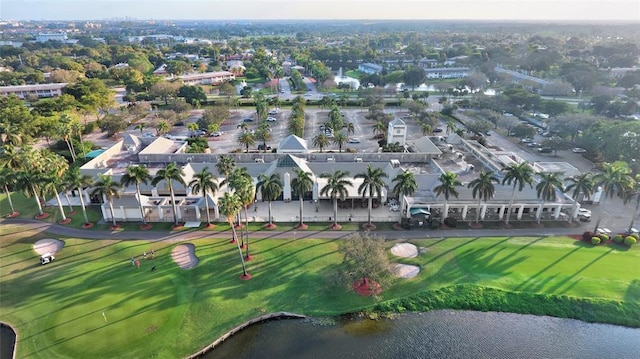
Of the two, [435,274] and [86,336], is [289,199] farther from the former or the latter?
[86,336]

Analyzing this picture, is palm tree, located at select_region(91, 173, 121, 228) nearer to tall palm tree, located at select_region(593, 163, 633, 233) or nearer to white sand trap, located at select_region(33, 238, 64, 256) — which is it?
white sand trap, located at select_region(33, 238, 64, 256)

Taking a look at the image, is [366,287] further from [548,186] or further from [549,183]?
[549,183]

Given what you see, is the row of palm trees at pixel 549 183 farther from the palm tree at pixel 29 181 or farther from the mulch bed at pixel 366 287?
the palm tree at pixel 29 181

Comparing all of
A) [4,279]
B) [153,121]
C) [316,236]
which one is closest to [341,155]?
[316,236]

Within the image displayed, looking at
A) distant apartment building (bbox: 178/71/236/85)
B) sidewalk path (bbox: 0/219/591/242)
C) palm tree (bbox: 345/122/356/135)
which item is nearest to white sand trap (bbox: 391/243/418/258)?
sidewalk path (bbox: 0/219/591/242)

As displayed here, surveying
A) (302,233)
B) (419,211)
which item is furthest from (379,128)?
(302,233)
